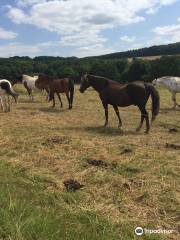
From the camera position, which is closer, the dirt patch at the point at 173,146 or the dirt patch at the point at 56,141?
the dirt patch at the point at 173,146

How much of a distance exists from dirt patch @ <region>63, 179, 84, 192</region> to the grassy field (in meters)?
0.10

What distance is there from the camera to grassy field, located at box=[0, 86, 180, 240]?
5.23 m

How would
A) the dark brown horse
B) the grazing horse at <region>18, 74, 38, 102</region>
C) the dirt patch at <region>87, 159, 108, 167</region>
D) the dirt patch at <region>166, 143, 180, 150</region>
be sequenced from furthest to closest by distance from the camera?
the grazing horse at <region>18, 74, 38, 102</region> → the dark brown horse → the dirt patch at <region>166, 143, 180, 150</region> → the dirt patch at <region>87, 159, 108, 167</region>

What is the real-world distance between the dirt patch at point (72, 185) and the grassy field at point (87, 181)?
104mm

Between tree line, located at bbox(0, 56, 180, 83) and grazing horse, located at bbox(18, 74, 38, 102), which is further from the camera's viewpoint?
tree line, located at bbox(0, 56, 180, 83)

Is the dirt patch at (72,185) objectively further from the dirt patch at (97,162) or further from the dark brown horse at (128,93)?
the dark brown horse at (128,93)

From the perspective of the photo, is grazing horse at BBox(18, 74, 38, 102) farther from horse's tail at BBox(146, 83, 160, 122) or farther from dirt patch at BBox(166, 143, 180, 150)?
dirt patch at BBox(166, 143, 180, 150)

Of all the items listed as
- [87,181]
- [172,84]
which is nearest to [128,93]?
[87,181]

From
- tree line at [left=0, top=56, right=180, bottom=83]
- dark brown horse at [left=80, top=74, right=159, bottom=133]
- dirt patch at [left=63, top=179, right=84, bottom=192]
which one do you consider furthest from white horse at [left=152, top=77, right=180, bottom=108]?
tree line at [left=0, top=56, right=180, bottom=83]

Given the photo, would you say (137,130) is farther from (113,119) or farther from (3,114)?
(3,114)

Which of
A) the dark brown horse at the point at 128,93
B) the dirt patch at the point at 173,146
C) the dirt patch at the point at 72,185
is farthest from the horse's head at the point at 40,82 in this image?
the dirt patch at the point at 72,185

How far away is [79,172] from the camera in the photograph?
7.98 metres

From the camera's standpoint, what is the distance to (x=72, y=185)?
A: 7.12 m

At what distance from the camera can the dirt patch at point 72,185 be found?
697 centimetres
